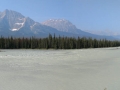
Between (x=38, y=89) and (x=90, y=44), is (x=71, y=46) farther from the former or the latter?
(x=38, y=89)

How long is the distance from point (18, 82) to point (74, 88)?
3755 millimetres

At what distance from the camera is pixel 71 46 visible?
9356cm

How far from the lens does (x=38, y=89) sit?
10.3 metres

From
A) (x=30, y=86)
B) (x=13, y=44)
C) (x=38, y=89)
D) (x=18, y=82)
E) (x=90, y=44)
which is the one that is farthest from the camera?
(x=90, y=44)

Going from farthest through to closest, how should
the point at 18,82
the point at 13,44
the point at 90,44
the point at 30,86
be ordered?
1. the point at 90,44
2. the point at 13,44
3. the point at 18,82
4. the point at 30,86

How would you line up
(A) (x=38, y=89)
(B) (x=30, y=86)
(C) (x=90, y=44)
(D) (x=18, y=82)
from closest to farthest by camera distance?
(A) (x=38, y=89) < (B) (x=30, y=86) < (D) (x=18, y=82) < (C) (x=90, y=44)

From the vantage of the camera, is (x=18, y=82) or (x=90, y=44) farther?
(x=90, y=44)

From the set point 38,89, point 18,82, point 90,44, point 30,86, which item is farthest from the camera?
point 90,44

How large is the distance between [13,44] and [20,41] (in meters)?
3.81

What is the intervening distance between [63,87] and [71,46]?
8300cm

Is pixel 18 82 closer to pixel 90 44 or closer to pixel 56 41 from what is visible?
pixel 56 41

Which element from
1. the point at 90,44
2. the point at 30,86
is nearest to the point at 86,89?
the point at 30,86

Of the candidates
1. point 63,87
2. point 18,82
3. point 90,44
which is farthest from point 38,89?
point 90,44

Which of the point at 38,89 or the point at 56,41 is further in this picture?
the point at 56,41
